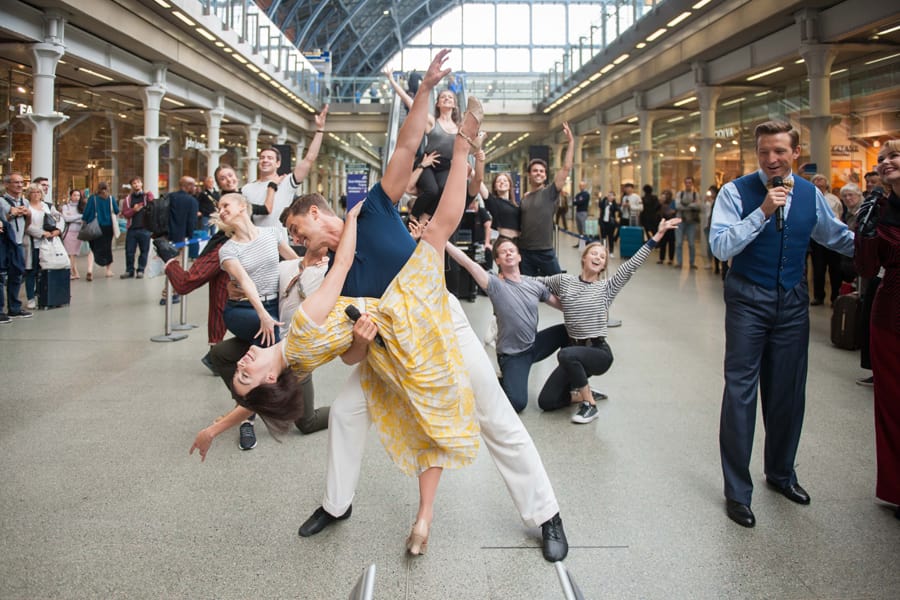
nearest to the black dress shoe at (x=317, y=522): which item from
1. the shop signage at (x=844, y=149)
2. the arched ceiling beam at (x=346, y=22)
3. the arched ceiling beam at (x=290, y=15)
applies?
the shop signage at (x=844, y=149)

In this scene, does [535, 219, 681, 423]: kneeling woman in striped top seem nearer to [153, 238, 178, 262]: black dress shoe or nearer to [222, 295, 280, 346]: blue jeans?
[222, 295, 280, 346]: blue jeans

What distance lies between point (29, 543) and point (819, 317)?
967 cm

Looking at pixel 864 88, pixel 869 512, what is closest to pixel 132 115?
pixel 864 88

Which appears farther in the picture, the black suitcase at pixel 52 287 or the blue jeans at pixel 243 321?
the black suitcase at pixel 52 287

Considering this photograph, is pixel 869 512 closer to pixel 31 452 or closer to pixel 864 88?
pixel 31 452

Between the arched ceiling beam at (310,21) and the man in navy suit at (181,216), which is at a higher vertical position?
the arched ceiling beam at (310,21)

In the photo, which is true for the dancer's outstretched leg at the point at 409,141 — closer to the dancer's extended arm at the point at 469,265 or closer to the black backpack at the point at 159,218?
the dancer's extended arm at the point at 469,265

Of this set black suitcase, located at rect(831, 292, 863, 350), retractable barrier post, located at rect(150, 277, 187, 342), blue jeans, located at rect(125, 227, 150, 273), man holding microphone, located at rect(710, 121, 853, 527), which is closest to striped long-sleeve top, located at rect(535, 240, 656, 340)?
man holding microphone, located at rect(710, 121, 853, 527)

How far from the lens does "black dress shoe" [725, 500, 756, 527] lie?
3.27 metres

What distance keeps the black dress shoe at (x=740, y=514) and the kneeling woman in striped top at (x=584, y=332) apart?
5.47 ft

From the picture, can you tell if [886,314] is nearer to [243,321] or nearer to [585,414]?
[585,414]

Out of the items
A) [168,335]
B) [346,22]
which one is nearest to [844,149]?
[168,335]

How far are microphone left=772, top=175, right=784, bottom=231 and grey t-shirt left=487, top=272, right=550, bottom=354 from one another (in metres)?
2.22

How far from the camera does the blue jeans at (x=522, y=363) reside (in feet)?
17.2
